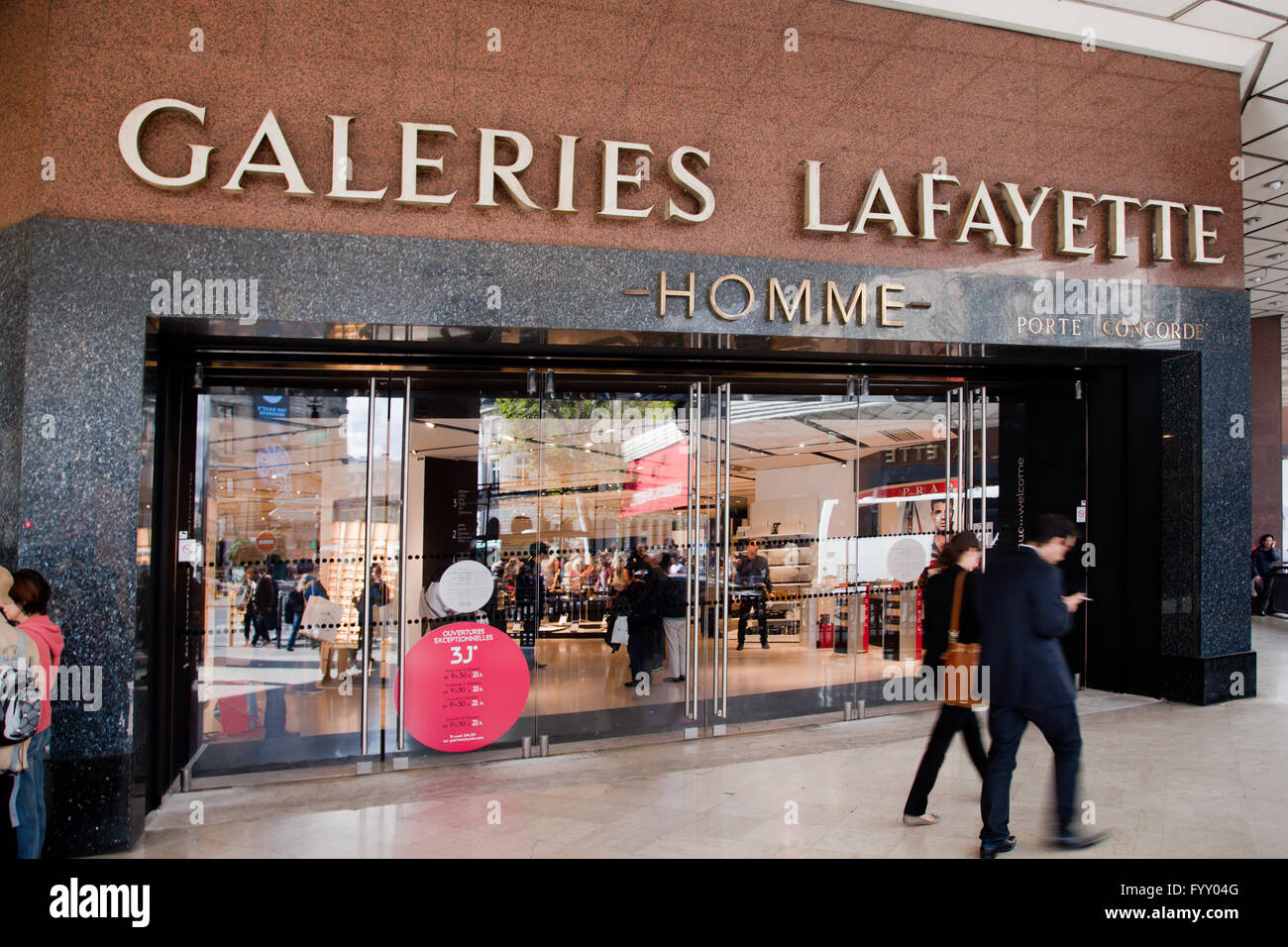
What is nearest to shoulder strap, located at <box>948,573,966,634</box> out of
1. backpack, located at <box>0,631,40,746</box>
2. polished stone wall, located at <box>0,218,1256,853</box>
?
polished stone wall, located at <box>0,218,1256,853</box>

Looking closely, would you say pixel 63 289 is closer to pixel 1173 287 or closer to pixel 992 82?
pixel 992 82

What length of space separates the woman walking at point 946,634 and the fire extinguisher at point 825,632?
280cm

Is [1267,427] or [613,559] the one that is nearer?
[613,559]

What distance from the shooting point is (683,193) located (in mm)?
5930

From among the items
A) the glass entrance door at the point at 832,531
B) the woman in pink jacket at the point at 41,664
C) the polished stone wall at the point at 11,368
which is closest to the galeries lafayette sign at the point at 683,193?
the polished stone wall at the point at 11,368

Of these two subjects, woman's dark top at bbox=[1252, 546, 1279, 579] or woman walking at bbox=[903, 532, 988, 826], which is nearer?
woman walking at bbox=[903, 532, 988, 826]

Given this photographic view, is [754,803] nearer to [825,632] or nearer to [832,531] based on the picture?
[825,632]

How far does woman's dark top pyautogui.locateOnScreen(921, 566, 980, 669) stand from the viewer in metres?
4.64

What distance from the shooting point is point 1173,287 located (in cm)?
714

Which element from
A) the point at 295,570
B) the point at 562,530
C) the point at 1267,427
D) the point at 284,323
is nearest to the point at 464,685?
the point at 562,530

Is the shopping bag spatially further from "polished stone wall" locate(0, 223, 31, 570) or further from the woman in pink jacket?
the woman in pink jacket

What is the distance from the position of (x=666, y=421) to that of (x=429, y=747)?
119 inches

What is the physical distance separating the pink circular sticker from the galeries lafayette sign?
10.0 ft

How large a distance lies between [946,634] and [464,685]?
3.41 meters
